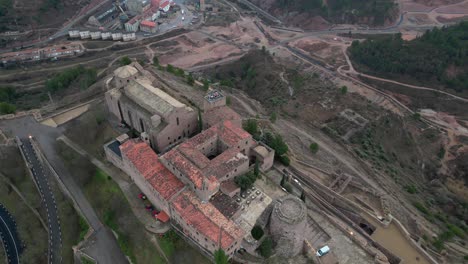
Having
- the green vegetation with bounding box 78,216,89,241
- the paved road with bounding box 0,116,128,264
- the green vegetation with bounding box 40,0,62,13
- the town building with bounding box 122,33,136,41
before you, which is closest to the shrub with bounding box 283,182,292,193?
the paved road with bounding box 0,116,128,264

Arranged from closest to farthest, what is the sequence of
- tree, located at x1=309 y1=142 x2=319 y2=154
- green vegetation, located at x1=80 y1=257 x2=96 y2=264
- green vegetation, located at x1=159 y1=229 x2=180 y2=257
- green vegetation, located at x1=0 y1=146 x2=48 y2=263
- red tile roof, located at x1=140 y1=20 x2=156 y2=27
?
green vegetation, located at x1=159 y1=229 x2=180 y2=257 < green vegetation, located at x1=80 y1=257 x2=96 y2=264 < green vegetation, located at x1=0 y1=146 x2=48 y2=263 < tree, located at x1=309 y1=142 x2=319 y2=154 < red tile roof, located at x1=140 y1=20 x2=156 y2=27

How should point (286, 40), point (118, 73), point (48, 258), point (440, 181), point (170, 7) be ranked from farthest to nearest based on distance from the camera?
point (170, 7) → point (286, 40) → point (440, 181) → point (118, 73) → point (48, 258)

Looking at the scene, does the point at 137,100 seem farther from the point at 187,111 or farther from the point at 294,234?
the point at 294,234

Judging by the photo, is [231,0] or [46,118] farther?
[231,0]

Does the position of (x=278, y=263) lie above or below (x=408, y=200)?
above

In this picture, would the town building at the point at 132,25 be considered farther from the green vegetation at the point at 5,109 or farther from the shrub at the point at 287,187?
the shrub at the point at 287,187

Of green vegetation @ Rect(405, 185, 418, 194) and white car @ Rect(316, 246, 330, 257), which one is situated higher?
white car @ Rect(316, 246, 330, 257)

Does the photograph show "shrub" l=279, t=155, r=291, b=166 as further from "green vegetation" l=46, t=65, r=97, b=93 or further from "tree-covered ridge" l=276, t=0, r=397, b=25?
"tree-covered ridge" l=276, t=0, r=397, b=25

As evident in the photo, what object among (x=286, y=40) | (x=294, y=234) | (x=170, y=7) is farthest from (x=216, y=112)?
(x=170, y=7)

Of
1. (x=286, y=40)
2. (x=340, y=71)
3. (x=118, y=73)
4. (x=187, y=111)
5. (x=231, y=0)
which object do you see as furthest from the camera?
(x=231, y=0)
